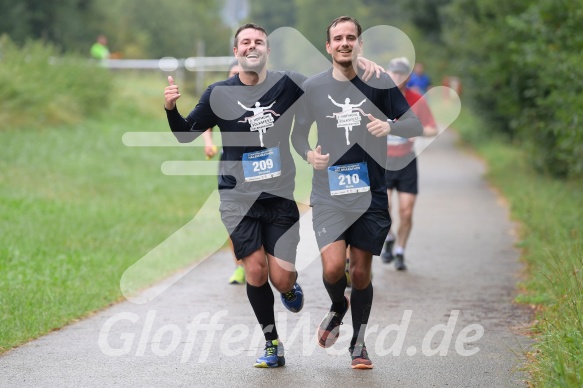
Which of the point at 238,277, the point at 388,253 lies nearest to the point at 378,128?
the point at 238,277

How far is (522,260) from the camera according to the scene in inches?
474

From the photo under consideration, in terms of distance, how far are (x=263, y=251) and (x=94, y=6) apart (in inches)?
1830

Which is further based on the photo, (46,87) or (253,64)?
(46,87)

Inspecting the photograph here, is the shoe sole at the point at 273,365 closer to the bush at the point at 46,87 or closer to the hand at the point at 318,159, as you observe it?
the hand at the point at 318,159

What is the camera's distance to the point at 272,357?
699 centimetres

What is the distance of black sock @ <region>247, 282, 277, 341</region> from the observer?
7117 mm

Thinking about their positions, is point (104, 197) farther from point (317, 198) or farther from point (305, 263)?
point (317, 198)

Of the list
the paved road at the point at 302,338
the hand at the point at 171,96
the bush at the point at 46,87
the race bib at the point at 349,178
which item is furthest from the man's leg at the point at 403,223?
the bush at the point at 46,87

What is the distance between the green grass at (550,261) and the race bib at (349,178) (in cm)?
152

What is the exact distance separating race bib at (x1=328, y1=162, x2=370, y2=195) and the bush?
1605 cm

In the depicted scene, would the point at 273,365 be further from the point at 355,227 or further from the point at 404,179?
the point at 404,179

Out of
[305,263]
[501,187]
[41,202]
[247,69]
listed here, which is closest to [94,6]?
[501,187]

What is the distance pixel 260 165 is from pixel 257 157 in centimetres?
6

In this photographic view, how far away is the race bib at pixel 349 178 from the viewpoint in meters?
6.93
